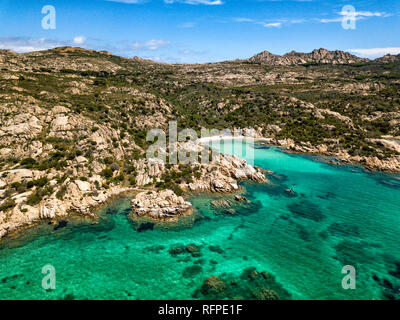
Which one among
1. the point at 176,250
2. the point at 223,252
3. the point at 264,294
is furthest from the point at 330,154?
the point at 176,250

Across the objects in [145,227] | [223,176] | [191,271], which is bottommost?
[191,271]

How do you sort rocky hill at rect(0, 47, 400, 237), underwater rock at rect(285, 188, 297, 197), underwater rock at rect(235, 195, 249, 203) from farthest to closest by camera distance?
1. underwater rock at rect(285, 188, 297, 197)
2. underwater rock at rect(235, 195, 249, 203)
3. rocky hill at rect(0, 47, 400, 237)

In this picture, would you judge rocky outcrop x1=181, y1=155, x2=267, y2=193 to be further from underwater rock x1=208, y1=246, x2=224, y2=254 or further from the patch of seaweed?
the patch of seaweed

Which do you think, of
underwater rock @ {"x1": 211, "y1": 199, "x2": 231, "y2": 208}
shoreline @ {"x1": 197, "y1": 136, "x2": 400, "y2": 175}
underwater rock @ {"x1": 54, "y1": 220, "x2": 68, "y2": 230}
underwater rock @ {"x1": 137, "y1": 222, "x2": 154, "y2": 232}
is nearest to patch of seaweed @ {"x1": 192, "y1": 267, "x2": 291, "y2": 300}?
underwater rock @ {"x1": 137, "y1": 222, "x2": 154, "y2": 232}

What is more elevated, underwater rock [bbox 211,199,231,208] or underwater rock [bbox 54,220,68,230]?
underwater rock [bbox 211,199,231,208]

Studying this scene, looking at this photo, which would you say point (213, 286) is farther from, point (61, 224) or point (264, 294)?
point (61, 224)

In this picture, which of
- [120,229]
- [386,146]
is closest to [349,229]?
[120,229]
